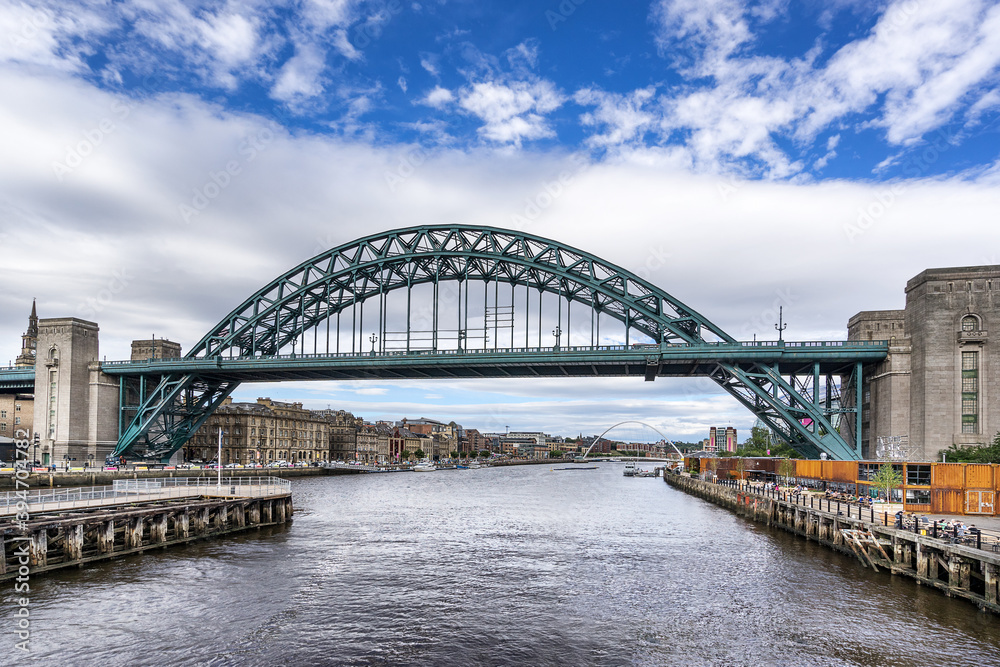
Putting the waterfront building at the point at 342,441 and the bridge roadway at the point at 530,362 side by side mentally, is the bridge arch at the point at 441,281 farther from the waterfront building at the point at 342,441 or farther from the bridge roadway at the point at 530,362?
the waterfront building at the point at 342,441

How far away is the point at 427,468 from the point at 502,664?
6192 inches

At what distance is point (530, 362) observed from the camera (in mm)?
78000

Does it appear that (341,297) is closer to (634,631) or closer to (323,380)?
(323,380)

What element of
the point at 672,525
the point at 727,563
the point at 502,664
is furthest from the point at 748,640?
the point at 672,525

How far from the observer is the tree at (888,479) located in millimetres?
42906

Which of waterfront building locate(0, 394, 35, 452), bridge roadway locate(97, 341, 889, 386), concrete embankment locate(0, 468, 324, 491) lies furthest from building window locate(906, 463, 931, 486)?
waterfront building locate(0, 394, 35, 452)

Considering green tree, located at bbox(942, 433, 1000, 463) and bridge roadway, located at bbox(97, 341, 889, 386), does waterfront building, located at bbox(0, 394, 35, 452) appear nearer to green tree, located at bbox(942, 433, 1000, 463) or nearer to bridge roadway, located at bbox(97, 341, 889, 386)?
bridge roadway, located at bbox(97, 341, 889, 386)

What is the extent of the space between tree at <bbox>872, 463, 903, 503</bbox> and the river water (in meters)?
6.30

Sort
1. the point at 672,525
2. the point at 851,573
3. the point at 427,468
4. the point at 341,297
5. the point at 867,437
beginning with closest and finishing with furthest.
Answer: the point at 851,573, the point at 672,525, the point at 867,437, the point at 341,297, the point at 427,468

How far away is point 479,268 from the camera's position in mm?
87750

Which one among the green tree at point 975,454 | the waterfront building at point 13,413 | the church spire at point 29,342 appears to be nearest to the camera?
the green tree at point 975,454

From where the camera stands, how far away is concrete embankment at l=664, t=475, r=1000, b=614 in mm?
26125

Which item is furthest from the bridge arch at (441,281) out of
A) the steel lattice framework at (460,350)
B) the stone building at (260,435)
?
the stone building at (260,435)

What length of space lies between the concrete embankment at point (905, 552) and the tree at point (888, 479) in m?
3.84
